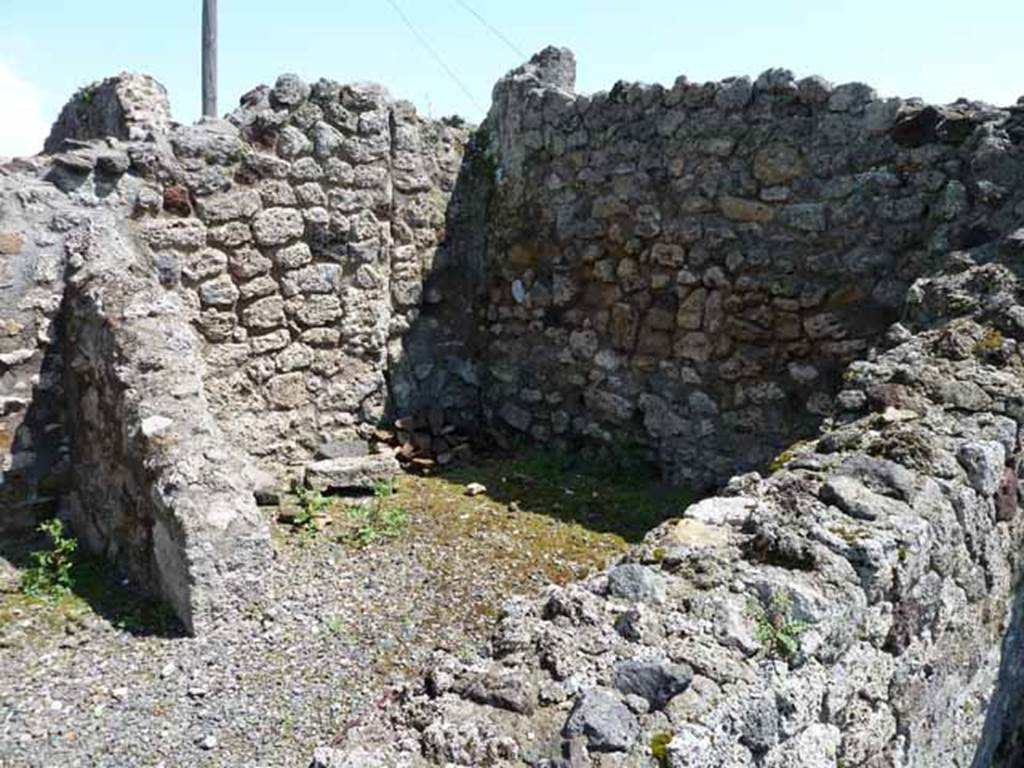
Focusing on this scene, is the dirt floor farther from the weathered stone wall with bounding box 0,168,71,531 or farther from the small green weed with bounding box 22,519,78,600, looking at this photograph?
the weathered stone wall with bounding box 0,168,71,531

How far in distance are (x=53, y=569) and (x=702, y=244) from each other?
154 inches

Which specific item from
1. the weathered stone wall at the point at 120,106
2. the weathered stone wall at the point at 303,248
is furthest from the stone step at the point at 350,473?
the weathered stone wall at the point at 120,106

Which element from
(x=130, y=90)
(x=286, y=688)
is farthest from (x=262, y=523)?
(x=130, y=90)

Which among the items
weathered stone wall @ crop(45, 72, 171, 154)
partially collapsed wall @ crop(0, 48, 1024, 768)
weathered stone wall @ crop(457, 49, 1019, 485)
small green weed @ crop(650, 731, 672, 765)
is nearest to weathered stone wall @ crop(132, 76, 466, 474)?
partially collapsed wall @ crop(0, 48, 1024, 768)

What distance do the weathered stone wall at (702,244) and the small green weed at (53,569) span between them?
10.2 ft

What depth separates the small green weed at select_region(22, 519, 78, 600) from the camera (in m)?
4.45

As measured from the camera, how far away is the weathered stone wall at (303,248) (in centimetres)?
557

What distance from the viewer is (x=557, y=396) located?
21.9 feet

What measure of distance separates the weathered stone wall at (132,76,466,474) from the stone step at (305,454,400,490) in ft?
1.34

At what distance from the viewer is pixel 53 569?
4.68m

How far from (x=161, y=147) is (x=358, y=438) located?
215cm

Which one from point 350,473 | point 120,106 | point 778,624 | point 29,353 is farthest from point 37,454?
point 778,624

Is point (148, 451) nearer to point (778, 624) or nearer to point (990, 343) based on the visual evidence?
point (778, 624)

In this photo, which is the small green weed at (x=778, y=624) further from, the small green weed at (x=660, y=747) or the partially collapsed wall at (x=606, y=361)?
the small green weed at (x=660, y=747)
